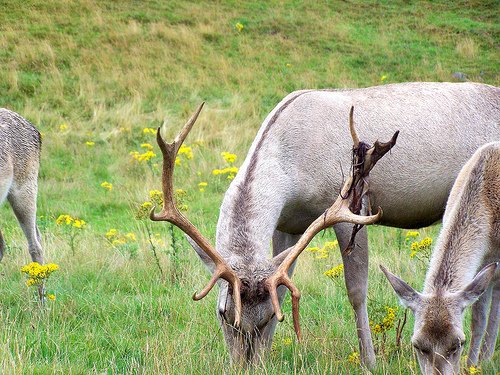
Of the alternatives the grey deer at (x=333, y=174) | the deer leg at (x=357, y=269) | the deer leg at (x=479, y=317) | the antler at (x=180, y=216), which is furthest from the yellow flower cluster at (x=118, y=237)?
the deer leg at (x=479, y=317)

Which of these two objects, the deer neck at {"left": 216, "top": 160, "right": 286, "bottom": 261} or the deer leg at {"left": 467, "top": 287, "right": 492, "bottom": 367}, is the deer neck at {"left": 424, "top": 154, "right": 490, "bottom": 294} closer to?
the deer leg at {"left": 467, "top": 287, "right": 492, "bottom": 367}

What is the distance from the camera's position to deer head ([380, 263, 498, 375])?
4.59m

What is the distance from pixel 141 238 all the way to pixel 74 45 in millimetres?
12323

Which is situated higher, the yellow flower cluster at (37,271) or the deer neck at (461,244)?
the deer neck at (461,244)

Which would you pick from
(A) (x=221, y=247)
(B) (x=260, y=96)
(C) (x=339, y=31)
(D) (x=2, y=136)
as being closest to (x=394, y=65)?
(C) (x=339, y=31)

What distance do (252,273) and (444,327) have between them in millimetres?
1144

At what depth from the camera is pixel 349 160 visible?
6285 millimetres

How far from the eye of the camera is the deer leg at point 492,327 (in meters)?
5.79

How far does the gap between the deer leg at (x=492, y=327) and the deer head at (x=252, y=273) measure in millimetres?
1326

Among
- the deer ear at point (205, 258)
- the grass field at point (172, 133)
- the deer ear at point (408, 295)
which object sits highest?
the deer ear at point (408, 295)

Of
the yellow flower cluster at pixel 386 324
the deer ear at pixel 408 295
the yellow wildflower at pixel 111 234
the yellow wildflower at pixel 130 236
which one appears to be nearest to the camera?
the deer ear at pixel 408 295

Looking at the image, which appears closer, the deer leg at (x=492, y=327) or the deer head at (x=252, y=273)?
the deer head at (x=252, y=273)

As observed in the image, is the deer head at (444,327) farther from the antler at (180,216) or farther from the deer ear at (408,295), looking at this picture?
the antler at (180,216)

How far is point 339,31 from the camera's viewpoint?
78.7 feet
